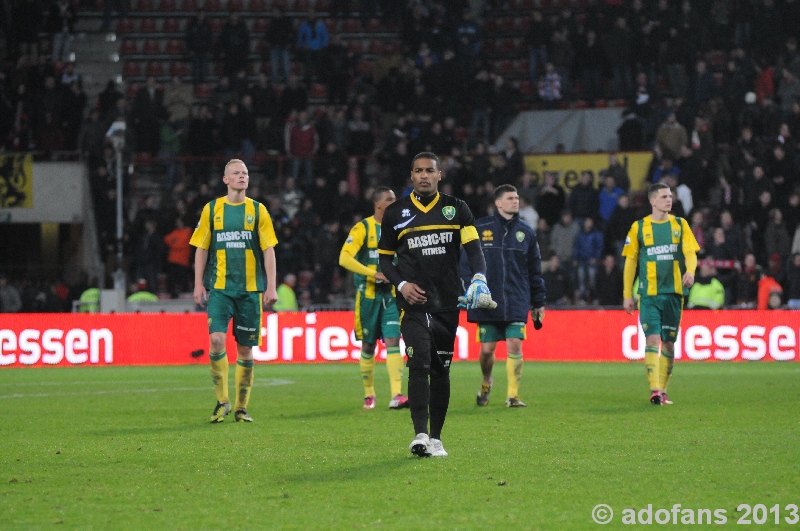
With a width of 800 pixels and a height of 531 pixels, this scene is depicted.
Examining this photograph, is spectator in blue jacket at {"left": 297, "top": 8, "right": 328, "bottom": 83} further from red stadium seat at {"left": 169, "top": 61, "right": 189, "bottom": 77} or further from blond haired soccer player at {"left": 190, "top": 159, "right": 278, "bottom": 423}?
blond haired soccer player at {"left": 190, "top": 159, "right": 278, "bottom": 423}

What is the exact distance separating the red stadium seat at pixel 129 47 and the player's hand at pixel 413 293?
2586 centimetres

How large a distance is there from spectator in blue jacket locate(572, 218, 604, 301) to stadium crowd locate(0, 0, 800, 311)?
1.1 inches

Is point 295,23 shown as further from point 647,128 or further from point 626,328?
point 626,328

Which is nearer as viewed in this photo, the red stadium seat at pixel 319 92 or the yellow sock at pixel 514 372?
the yellow sock at pixel 514 372

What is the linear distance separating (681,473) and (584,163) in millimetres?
19337

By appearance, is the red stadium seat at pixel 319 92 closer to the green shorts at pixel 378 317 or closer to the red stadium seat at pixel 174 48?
the red stadium seat at pixel 174 48

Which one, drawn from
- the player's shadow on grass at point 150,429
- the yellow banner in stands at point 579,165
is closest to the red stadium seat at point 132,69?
the yellow banner in stands at point 579,165

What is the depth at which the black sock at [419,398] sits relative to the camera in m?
8.68

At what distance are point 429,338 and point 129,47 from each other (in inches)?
1026

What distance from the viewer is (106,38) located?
32.5 metres

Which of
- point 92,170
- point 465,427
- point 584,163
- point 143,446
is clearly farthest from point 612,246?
point 143,446

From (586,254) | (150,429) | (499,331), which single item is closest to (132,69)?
(586,254)

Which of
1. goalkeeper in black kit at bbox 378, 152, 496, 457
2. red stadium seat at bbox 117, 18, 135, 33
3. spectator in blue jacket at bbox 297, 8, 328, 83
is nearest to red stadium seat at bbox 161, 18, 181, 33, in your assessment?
red stadium seat at bbox 117, 18, 135, 33

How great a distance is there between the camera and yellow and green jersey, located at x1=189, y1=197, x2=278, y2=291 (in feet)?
37.7
